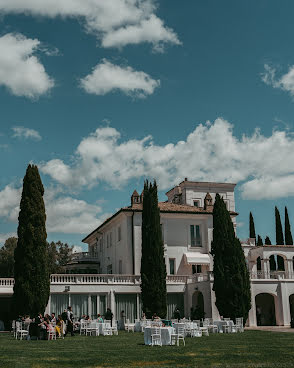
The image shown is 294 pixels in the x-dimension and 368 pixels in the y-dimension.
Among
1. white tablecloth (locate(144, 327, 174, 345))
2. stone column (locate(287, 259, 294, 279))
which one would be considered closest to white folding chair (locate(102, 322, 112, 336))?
white tablecloth (locate(144, 327, 174, 345))

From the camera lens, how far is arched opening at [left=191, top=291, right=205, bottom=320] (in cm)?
3650

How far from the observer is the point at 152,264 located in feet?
124

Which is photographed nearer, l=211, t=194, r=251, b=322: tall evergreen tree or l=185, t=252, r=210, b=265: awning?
l=211, t=194, r=251, b=322: tall evergreen tree

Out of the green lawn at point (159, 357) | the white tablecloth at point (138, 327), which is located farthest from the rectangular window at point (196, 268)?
the green lawn at point (159, 357)

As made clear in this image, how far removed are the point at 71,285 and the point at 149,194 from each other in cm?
945

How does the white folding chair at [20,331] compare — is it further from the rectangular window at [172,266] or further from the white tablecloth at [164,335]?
the rectangular window at [172,266]

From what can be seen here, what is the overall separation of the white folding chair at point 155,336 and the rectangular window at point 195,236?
2546 centimetres

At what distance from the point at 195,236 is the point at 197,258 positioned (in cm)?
247

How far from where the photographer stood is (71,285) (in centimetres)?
3878

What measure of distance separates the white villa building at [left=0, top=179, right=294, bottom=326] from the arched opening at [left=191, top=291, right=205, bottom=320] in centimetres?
16

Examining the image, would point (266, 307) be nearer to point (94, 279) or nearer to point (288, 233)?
point (94, 279)

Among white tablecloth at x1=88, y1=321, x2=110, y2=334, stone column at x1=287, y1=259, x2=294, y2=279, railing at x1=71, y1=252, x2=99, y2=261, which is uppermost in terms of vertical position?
railing at x1=71, y1=252, x2=99, y2=261

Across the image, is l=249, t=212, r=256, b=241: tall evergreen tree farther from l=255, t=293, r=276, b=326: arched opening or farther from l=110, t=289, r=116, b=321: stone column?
l=110, t=289, r=116, b=321: stone column

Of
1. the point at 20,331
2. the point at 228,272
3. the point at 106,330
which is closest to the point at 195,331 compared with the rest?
the point at 106,330
